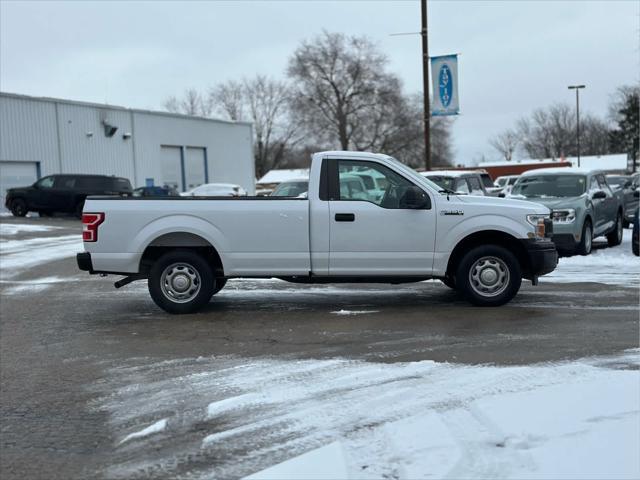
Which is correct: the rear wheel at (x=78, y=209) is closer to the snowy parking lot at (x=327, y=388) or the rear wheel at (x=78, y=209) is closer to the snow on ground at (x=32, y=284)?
the snow on ground at (x=32, y=284)

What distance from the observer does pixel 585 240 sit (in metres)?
13.6

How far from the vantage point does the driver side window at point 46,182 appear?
2962 centimetres

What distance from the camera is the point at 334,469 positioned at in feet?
13.7

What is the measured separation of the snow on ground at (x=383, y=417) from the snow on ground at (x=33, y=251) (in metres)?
9.04

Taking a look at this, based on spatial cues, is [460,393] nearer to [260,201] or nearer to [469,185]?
[260,201]

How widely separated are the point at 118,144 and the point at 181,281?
34.0 meters

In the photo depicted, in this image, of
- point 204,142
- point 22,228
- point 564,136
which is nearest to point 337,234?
point 22,228

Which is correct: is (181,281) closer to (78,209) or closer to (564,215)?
(564,215)

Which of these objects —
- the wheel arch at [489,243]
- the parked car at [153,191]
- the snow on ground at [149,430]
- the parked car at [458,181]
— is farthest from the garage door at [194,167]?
the snow on ground at [149,430]

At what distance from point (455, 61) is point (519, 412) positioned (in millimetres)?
16234

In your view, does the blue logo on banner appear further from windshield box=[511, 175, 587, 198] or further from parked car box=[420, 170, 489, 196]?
windshield box=[511, 175, 587, 198]

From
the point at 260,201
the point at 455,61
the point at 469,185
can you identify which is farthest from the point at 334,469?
the point at 455,61

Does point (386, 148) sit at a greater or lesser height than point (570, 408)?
greater

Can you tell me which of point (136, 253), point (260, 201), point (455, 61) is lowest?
point (136, 253)
